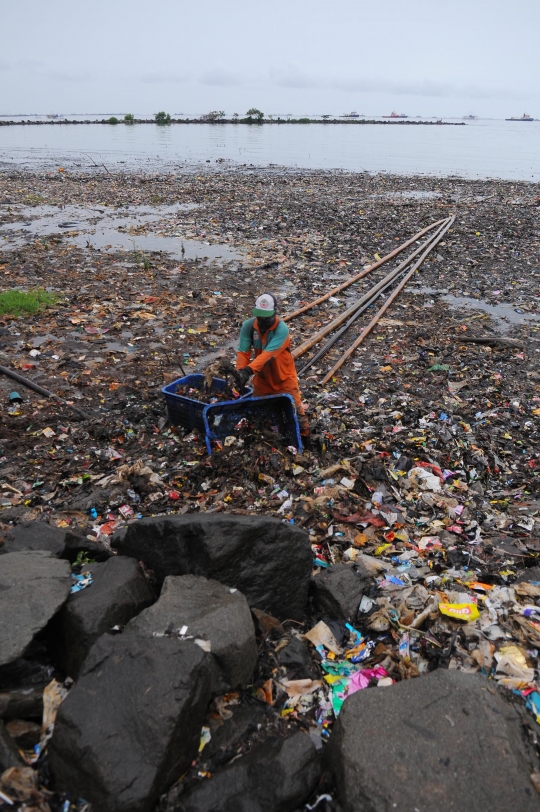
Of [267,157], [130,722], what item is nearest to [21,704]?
[130,722]

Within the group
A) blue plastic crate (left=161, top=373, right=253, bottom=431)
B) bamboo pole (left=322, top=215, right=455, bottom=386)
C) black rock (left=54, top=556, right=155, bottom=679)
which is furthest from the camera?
bamboo pole (left=322, top=215, right=455, bottom=386)

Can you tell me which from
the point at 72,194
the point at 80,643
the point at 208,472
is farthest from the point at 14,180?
the point at 80,643

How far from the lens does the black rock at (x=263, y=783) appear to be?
2.21 metres

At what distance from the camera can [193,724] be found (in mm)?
2389

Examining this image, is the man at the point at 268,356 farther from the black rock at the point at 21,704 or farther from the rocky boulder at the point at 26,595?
the black rock at the point at 21,704

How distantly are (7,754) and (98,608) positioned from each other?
768mm

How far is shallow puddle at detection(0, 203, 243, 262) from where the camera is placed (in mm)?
14008

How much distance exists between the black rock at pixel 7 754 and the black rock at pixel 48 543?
130 centimetres

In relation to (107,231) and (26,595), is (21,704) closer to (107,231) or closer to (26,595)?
(26,595)

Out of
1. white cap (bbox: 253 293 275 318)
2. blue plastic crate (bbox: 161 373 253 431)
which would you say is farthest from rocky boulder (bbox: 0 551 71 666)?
white cap (bbox: 253 293 275 318)

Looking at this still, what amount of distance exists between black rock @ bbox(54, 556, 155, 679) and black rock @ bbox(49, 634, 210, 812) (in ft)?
0.93

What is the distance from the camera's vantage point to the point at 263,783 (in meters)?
2.28

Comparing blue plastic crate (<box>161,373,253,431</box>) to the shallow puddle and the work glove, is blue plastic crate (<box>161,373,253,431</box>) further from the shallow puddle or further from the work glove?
the shallow puddle

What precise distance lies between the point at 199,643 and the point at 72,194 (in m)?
23.4
